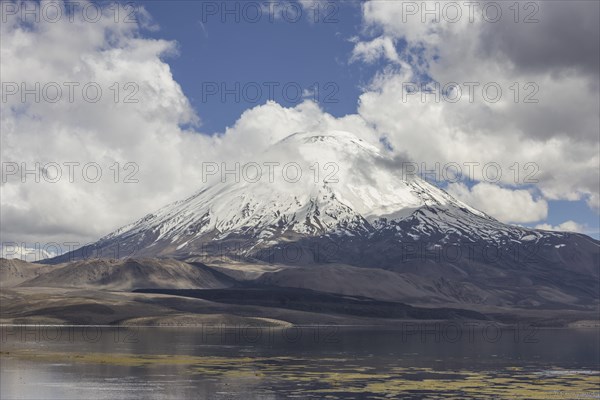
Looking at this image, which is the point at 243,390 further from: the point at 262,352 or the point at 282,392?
the point at 262,352

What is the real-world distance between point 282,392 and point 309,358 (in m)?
49.1

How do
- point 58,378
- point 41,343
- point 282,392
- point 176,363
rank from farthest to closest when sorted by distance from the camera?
point 41,343 → point 176,363 → point 58,378 → point 282,392

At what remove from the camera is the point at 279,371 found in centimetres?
11694

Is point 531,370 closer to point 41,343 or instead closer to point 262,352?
point 262,352

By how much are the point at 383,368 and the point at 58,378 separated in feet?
157

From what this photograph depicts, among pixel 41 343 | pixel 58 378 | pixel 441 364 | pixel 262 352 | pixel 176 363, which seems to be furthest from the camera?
pixel 41 343

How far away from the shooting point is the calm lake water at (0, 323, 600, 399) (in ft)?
307

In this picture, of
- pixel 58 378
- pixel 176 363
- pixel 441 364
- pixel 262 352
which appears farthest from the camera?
pixel 262 352

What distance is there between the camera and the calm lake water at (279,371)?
93.7 metres

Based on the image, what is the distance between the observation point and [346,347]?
176m

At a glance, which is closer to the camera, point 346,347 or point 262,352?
point 262,352

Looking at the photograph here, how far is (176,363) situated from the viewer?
4894 inches

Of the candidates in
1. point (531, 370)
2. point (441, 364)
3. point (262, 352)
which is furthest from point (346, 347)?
point (531, 370)

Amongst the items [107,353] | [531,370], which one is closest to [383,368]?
[531,370]
